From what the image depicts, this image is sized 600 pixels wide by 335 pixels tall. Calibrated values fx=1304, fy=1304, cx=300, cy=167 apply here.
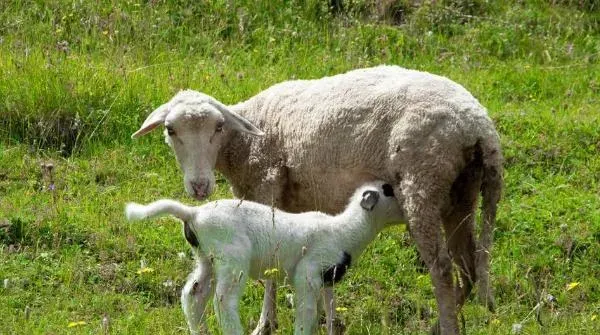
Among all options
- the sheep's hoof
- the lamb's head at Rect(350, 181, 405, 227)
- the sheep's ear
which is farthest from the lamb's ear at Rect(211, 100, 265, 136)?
the sheep's hoof

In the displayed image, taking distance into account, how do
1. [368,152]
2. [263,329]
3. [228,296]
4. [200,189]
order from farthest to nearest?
1. [263,329]
2. [200,189]
3. [368,152]
4. [228,296]

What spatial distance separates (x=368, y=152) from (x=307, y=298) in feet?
3.26

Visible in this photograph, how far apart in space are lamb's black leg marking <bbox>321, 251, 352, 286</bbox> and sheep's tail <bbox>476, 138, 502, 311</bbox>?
2.59 feet

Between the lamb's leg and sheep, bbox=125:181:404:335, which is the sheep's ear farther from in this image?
the lamb's leg

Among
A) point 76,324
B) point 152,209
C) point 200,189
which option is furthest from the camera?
point 200,189

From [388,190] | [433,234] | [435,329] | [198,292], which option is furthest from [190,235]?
[435,329]

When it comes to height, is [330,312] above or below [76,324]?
above

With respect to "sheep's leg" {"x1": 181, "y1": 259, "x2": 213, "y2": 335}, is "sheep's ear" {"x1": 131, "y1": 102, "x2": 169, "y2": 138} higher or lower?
higher

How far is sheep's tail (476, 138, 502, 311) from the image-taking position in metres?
7.06

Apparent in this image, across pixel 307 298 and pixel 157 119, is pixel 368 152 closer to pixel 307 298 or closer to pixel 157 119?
pixel 307 298

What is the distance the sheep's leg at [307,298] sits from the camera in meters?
6.68

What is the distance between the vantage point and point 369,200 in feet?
23.1

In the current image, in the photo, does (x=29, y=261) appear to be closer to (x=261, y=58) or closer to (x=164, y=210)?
(x=164, y=210)

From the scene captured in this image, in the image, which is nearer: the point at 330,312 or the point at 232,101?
the point at 330,312
